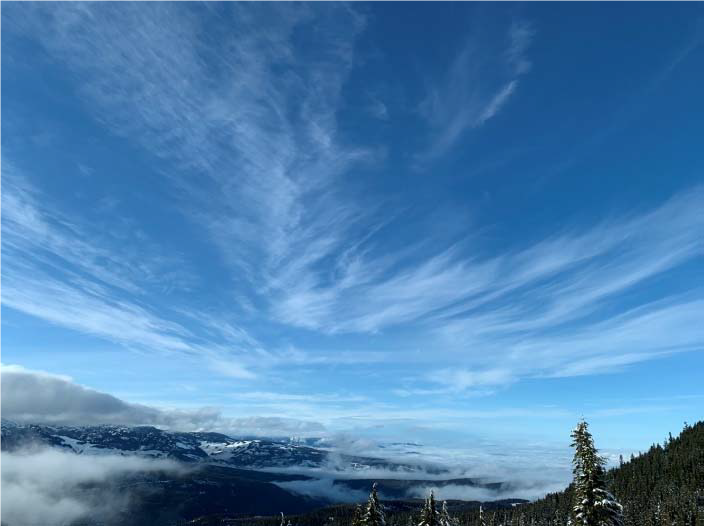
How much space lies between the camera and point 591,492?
97.8 feet

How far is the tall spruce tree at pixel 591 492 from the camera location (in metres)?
29.4

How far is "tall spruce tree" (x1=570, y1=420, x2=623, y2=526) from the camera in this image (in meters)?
29.4

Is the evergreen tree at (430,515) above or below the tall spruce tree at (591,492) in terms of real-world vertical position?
below

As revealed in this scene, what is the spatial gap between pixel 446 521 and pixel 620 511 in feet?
51.6

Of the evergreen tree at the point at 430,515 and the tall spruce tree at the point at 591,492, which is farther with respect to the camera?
the evergreen tree at the point at 430,515

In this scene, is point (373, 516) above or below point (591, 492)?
below

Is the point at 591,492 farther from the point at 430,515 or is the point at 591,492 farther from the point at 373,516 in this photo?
the point at 373,516

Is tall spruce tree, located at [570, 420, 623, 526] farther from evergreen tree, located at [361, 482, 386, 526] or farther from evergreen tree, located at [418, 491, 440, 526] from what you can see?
evergreen tree, located at [361, 482, 386, 526]

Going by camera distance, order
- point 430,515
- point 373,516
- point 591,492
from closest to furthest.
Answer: point 591,492 < point 430,515 < point 373,516

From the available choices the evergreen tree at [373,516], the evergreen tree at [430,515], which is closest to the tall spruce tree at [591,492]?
the evergreen tree at [430,515]

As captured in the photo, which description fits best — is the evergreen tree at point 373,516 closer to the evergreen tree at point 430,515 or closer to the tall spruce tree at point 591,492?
the evergreen tree at point 430,515

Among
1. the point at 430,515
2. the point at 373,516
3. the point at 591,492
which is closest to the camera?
the point at 591,492

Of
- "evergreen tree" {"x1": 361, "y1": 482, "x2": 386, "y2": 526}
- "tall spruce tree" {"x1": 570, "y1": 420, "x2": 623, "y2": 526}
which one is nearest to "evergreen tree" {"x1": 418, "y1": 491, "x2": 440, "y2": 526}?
"evergreen tree" {"x1": 361, "y1": 482, "x2": 386, "y2": 526}

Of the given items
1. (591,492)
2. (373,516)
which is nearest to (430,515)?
(373,516)
